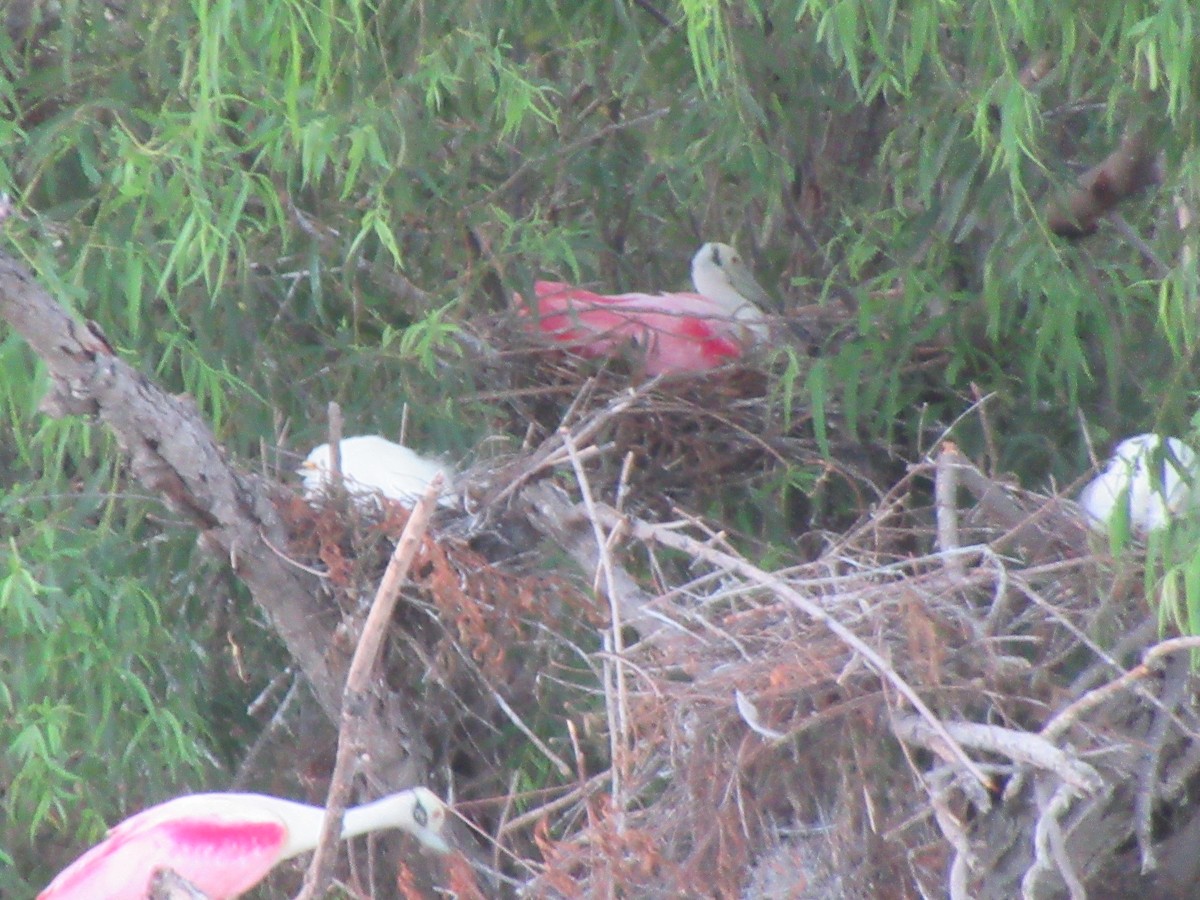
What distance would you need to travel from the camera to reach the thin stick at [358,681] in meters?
1.80

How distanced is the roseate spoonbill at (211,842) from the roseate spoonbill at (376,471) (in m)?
0.44

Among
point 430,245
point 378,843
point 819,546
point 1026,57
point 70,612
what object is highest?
point 1026,57

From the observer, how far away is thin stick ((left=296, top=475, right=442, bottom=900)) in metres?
1.80

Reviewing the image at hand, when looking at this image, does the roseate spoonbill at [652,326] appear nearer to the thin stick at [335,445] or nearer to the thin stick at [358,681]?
the thin stick at [335,445]

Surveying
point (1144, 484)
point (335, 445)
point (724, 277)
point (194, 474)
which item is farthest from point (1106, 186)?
point (194, 474)

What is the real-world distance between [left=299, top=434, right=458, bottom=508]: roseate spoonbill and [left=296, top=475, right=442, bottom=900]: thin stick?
0.90 metres

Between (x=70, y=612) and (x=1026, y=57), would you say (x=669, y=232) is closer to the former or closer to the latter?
(x=1026, y=57)

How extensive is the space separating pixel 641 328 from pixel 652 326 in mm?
28

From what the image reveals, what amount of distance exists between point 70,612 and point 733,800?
117 centimetres

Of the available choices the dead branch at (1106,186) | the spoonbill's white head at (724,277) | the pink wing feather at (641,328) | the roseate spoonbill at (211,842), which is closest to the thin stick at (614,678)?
A: the roseate spoonbill at (211,842)

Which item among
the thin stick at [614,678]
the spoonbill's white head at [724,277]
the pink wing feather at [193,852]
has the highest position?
the thin stick at [614,678]

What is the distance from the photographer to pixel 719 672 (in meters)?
2.24

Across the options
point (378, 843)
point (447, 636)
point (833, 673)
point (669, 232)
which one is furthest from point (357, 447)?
point (669, 232)

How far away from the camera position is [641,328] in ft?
11.2
